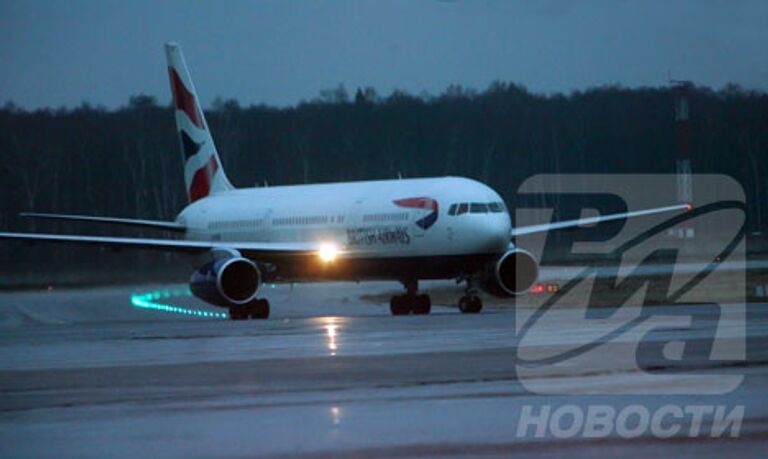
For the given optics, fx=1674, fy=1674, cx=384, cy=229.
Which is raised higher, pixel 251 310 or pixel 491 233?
pixel 491 233

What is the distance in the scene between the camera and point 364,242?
36250mm

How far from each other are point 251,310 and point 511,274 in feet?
18.3

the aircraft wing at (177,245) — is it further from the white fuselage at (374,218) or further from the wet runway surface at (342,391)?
the wet runway surface at (342,391)

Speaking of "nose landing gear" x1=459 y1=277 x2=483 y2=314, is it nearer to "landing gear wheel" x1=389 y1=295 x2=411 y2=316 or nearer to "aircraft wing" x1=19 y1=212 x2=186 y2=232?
"landing gear wheel" x1=389 y1=295 x2=411 y2=316

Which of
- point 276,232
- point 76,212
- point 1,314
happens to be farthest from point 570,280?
point 76,212

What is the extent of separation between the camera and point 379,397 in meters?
13.2

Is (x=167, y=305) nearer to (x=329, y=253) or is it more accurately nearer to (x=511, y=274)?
(x=329, y=253)

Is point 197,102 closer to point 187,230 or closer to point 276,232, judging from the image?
point 187,230

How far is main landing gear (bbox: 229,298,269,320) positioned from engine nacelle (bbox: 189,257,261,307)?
1.23ft

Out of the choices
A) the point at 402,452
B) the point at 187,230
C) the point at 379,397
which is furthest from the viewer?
the point at 187,230

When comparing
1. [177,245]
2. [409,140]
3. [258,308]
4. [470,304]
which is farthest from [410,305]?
[409,140]

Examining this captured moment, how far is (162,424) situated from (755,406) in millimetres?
4168

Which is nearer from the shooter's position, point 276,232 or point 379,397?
point 379,397

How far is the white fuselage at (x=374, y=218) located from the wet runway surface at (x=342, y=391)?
8.90 meters
